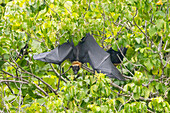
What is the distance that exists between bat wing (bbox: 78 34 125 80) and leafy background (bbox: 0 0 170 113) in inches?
4.6

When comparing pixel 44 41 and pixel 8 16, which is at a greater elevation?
pixel 8 16

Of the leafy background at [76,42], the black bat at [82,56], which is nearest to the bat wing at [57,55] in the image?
the black bat at [82,56]

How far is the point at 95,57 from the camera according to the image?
3.87 meters

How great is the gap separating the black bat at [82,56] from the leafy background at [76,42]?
0.12m

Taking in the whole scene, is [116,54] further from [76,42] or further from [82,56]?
[76,42]

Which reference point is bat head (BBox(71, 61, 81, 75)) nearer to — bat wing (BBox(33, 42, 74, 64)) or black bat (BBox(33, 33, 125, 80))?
black bat (BBox(33, 33, 125, 80))

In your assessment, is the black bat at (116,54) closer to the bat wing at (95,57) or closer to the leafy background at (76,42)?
the leafy background at (76,42)

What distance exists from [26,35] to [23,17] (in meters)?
0.30

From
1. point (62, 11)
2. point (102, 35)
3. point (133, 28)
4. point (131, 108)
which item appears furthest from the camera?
point (102, 35)

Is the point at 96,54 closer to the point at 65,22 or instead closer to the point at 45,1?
the point at 65,22

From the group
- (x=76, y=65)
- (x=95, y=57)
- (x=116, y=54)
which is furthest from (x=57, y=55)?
(x=116, y=54)

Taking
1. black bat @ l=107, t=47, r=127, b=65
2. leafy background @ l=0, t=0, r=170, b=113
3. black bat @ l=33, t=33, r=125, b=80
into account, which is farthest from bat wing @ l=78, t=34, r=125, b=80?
black bat @ l=107, t=47, r=127, b=65

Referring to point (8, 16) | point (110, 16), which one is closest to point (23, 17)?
point (8, 16)

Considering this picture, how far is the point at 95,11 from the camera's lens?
14.1ft
